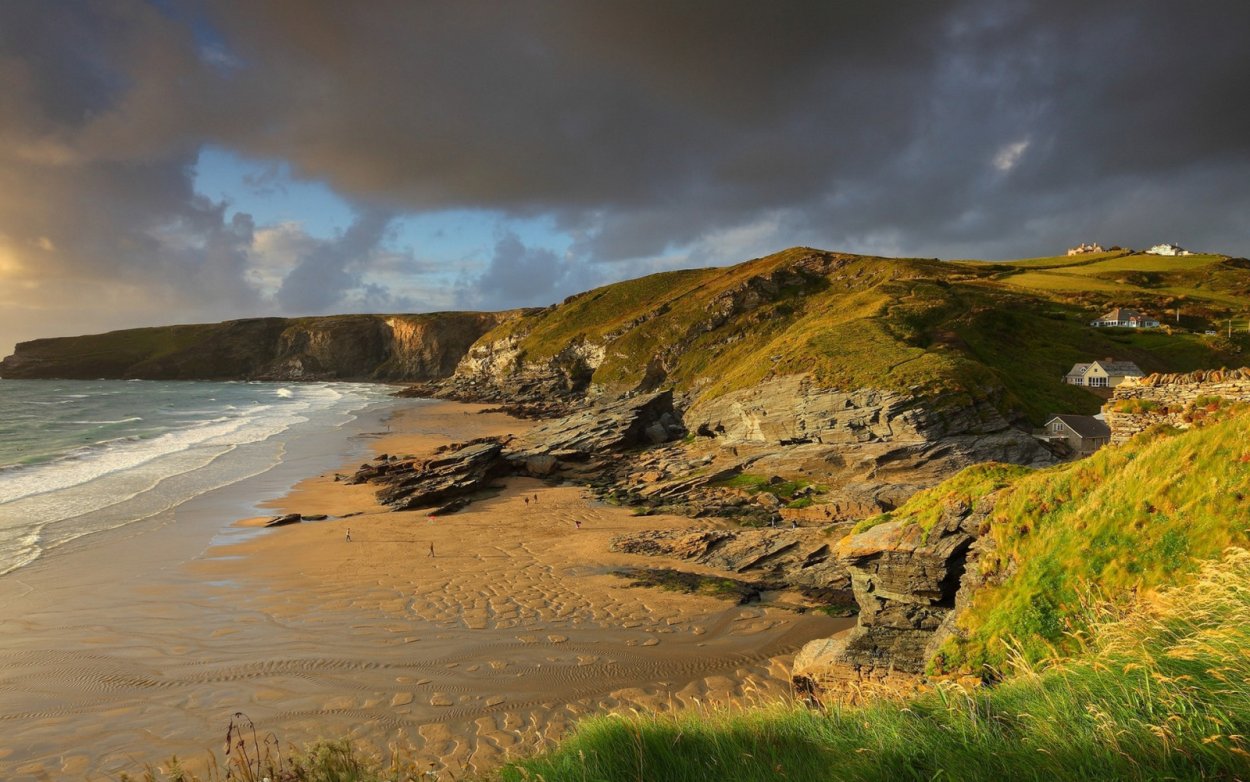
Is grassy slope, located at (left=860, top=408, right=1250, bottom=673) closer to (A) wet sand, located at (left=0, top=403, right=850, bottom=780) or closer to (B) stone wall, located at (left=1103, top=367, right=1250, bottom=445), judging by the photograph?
(B) stone wall, located at (left=1103, top=367, right=1250, bottom=445)

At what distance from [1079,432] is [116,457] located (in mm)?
69260

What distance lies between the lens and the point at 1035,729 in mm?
4480

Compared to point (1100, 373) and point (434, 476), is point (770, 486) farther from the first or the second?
point (1100, 373)

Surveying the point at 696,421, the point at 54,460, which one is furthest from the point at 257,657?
the point at 54,460

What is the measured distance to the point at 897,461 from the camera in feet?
117

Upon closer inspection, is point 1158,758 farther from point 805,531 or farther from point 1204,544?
point 805,531

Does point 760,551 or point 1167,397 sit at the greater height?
point 1167,397

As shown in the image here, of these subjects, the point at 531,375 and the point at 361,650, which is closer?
the point at 361,650

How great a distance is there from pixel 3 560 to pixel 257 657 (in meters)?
16.4

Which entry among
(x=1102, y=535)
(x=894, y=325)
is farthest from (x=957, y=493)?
(x=894, y=325)

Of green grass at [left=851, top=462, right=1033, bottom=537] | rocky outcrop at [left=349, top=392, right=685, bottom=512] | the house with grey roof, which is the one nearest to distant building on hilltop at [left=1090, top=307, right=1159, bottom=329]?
the house with grey roof

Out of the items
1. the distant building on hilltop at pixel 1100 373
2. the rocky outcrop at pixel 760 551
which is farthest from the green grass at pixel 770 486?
the distant building on hilltop at pixel 1100 373

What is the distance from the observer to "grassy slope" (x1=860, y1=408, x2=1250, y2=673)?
776cm

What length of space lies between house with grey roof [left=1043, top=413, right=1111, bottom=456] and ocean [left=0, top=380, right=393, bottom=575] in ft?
169
